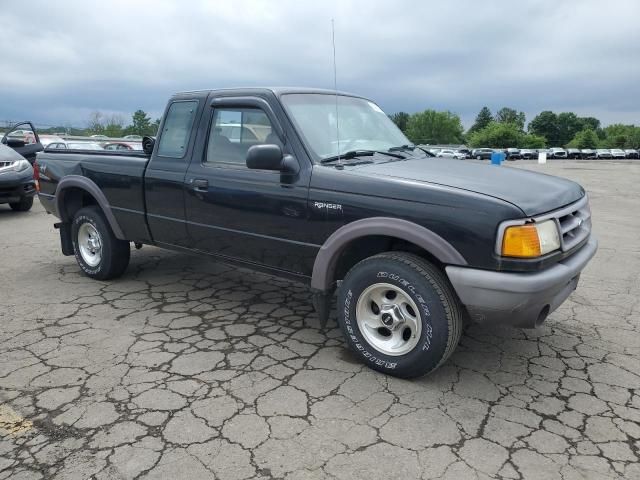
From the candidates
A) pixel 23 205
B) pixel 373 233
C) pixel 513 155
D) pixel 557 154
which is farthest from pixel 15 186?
pixel 557 154

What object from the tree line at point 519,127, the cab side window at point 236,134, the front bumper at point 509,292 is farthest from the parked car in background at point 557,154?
the front bumper at point 509,292

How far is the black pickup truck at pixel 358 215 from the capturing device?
301cm

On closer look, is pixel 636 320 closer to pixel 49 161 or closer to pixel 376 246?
pixel 376 246

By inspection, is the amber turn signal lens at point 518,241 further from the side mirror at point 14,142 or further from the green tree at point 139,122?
the green tree at point 139,122

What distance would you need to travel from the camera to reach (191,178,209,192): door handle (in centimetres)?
424

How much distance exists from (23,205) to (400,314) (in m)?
9.73

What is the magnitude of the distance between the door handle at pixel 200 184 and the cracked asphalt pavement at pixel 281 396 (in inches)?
45.0

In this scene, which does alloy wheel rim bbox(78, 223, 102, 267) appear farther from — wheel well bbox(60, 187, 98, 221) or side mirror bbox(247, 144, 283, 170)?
side mirror bbox(247, 144, 283, 170)

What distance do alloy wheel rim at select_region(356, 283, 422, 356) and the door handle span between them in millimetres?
1674

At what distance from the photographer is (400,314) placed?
11.0ft

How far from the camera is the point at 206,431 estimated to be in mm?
2826

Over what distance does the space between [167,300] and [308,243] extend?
2004 mm

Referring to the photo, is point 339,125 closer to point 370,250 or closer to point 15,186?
point 370,250

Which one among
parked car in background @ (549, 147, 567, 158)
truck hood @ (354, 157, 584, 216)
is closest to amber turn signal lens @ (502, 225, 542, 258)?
truck hood @ (354, 157, 584, 216)
